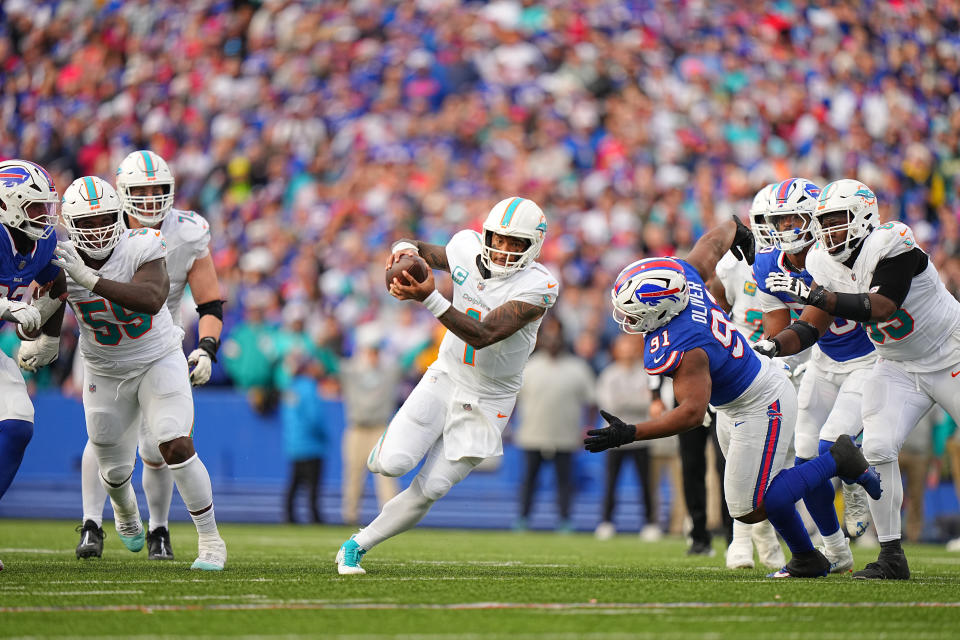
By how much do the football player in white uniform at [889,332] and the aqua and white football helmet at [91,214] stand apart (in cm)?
315

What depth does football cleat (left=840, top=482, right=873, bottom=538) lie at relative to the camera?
6742 mm

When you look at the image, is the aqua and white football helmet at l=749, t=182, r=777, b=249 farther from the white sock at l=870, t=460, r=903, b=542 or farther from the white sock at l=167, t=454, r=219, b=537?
→ the white sock at l=167, t=454, r=219, b=537

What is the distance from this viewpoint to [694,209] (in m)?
13.6

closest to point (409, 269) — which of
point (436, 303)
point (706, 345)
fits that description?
point (436, 303)

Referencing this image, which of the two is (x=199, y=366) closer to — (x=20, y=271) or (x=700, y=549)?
(x=20, y=271)

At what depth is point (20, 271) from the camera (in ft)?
19.8

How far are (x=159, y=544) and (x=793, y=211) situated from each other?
3.90 metres

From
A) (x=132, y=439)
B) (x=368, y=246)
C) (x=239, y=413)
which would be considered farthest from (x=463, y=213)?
(x=132, y=439)

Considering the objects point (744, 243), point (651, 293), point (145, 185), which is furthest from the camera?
point (744, 243)

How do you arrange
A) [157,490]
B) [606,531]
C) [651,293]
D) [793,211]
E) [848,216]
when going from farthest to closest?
[606,531] → [157,490] → [793,211] → [848,216] → [651,293]

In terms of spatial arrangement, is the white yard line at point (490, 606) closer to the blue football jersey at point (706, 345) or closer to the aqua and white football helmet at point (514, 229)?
the blue football jersey at point (706, 345)

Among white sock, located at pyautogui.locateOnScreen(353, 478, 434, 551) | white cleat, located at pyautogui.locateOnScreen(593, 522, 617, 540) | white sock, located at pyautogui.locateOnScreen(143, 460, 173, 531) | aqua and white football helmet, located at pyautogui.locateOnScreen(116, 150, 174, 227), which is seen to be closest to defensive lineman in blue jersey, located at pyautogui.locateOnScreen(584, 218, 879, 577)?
white sock, located at pyautogui.locateOnScreen(353, 478, 434, 551)

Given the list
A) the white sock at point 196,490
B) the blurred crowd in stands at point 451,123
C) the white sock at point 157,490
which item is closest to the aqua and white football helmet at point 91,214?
the white sock at point 196,490

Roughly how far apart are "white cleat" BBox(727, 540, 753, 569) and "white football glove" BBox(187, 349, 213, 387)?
291cm
